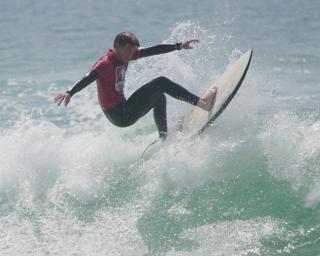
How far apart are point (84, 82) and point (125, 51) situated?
636mm

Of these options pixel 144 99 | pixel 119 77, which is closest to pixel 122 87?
pixel 119 77

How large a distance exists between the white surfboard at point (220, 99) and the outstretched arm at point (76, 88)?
1.55 meters

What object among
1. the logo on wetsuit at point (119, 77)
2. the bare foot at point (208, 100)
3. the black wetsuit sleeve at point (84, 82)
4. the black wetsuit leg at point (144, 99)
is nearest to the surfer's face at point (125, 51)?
the logo on wetsuit at point (119, 77)

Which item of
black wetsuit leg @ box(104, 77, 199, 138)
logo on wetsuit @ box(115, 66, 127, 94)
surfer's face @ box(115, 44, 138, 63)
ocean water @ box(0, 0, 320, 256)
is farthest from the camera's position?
black wetsuit leg @ box(104, 77, 199, 138)

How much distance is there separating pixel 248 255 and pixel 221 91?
2.56 metres

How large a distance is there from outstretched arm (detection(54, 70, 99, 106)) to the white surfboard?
1.55 metres

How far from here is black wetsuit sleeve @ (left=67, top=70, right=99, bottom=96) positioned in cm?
688

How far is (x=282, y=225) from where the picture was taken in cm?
650

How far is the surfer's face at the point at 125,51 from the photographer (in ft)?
23.5

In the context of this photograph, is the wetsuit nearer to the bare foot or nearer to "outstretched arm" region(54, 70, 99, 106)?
the bare foot

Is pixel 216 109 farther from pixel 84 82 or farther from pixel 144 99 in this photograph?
pixel 84 82

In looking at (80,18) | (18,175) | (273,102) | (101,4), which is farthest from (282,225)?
(101,4)

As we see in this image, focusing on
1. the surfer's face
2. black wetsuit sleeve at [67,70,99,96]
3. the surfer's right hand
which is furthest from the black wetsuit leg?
the surfer's right hand

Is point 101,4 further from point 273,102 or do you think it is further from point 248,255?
point 248,255
